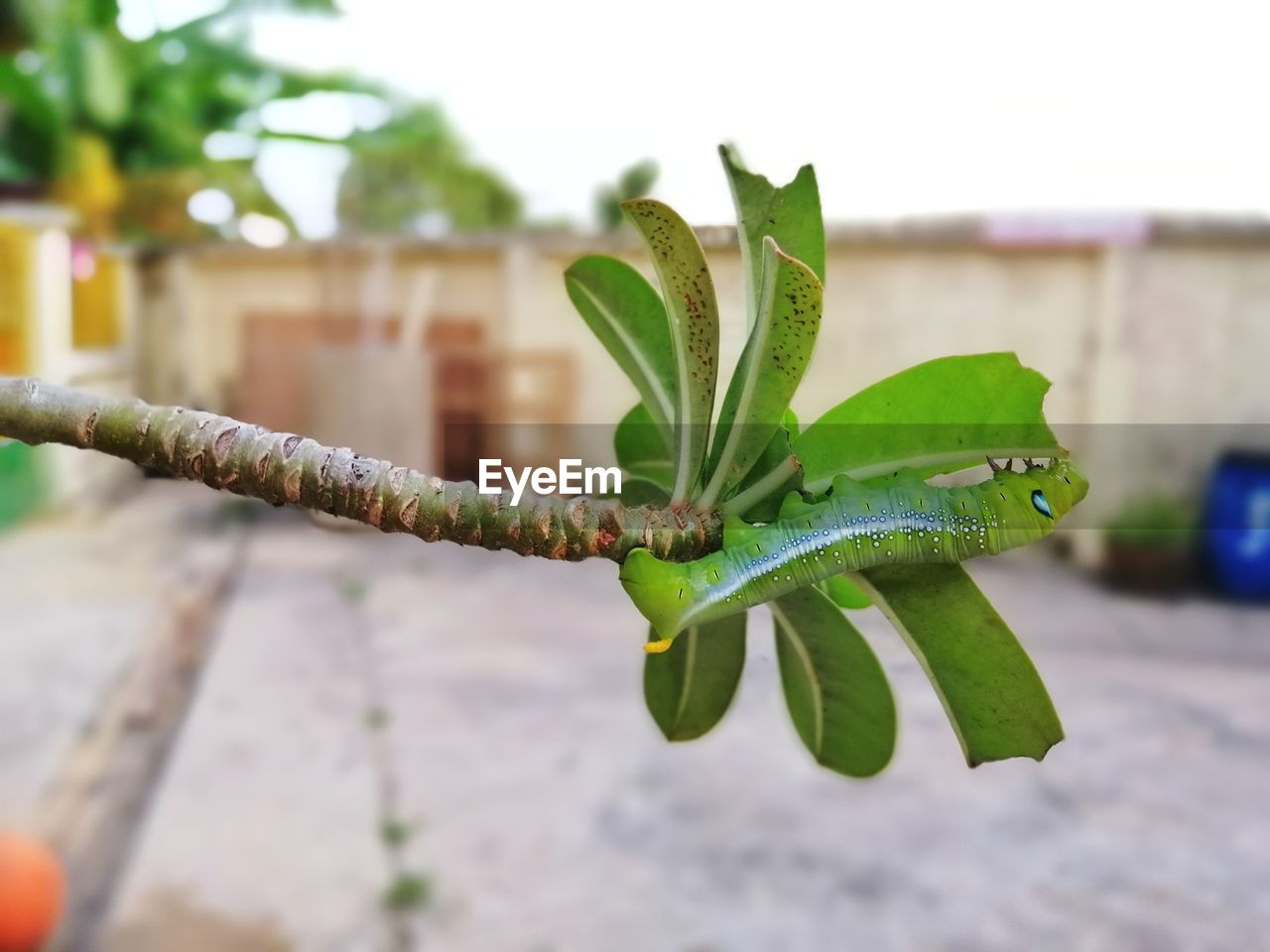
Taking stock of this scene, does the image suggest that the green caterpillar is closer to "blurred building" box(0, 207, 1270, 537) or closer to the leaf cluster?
the leaf cluster

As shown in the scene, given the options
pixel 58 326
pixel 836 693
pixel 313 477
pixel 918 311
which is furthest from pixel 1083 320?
pixel 313 477

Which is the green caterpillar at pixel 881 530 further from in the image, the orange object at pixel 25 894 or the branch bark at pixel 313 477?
the orange object at pixel 25 894

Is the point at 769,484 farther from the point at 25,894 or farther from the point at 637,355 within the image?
the point at 25,894

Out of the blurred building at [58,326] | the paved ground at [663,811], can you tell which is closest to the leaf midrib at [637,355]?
the paved ground at [663,811]

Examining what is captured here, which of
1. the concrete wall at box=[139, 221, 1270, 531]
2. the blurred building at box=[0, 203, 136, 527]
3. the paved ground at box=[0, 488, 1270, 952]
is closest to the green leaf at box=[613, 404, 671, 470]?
the paved ground at box=[0, 488, 1270, 952]

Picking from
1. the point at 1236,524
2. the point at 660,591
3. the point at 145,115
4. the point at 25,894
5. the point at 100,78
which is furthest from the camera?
the point at 145,115

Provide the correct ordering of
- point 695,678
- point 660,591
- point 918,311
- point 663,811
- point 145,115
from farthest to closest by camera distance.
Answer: point 145,115 < point 918,311 < point 663,811 < point 695,678 < point 660,591
